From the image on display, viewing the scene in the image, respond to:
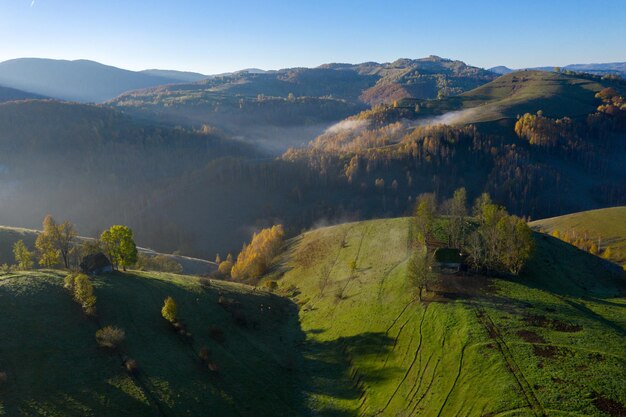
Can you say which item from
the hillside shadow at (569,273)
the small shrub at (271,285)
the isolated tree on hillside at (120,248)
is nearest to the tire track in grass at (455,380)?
the hillside shadow at (569,273)

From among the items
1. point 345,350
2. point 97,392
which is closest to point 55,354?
point 97,392

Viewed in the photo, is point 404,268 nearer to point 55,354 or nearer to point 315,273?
point 315,273

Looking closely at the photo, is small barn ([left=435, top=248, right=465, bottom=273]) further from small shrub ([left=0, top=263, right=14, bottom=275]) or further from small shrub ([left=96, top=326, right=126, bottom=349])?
small shrub ([left=0, top=263, right=14, bottom=275])

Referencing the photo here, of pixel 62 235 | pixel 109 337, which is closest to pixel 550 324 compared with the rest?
pixel 109 337

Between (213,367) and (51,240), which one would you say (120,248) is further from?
(213,367)

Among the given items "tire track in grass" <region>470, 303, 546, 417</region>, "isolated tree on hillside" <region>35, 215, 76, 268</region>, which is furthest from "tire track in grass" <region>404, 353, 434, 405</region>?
"isolated tree on hillside" <region>35, 215, 76, 268</region>

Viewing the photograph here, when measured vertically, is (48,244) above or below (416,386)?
above
